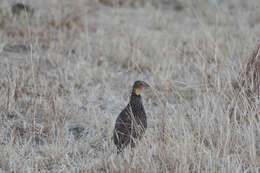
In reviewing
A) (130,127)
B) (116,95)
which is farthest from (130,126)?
(116,95)

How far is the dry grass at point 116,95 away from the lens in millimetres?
3285

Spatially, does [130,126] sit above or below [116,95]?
above

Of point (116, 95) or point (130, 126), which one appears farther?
point (116, 95)

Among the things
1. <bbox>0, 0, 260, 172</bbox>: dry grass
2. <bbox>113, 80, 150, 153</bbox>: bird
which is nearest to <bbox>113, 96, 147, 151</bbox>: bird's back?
<bbox>113, 80, 150, 153</bbox>: bird

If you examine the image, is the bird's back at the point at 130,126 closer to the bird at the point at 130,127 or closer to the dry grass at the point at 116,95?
the bird at the point at 130,127

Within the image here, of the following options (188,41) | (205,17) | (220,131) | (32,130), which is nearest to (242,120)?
(220,131)

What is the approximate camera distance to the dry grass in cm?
329

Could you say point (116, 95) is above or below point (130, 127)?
below

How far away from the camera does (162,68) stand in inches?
238

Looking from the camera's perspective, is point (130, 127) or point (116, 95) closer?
point (130, 127)

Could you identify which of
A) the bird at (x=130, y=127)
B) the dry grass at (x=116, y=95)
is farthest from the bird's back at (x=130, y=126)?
the dry grass at (x=116, y=95)

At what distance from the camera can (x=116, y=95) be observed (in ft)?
17.2

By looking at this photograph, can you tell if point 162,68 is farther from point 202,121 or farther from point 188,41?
point 202,121

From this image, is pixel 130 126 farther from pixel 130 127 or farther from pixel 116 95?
pixel 116 95
